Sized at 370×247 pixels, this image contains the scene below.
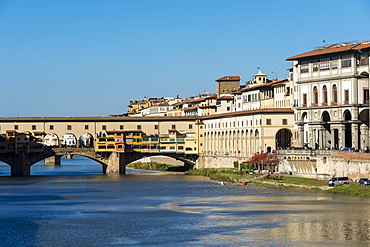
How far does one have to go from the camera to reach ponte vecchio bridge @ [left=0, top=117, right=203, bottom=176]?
12488 centimetres

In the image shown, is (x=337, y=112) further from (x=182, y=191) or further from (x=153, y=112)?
(x=153, y=112)

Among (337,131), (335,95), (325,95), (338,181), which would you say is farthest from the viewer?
(337,131)

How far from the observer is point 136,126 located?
443 feet

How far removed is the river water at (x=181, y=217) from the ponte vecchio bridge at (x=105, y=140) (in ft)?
99.2

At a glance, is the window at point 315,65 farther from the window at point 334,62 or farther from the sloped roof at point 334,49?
the window at point 334,62

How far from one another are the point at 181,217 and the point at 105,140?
210ft

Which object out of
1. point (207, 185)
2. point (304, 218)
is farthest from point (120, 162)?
point (304, 218)

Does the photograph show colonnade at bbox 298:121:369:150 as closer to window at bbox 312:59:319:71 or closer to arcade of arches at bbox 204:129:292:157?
arcade of arches at bbox 204:129:292:157

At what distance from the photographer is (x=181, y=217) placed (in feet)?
214

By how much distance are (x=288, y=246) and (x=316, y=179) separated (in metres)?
41.2

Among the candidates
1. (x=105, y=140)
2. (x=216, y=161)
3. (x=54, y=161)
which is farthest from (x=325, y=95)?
(x=54, y=161)

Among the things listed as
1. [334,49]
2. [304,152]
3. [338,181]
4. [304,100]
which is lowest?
[338,181]

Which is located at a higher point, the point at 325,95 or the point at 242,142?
the point at 325,95

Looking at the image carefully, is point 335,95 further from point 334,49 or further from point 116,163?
point 116,163
